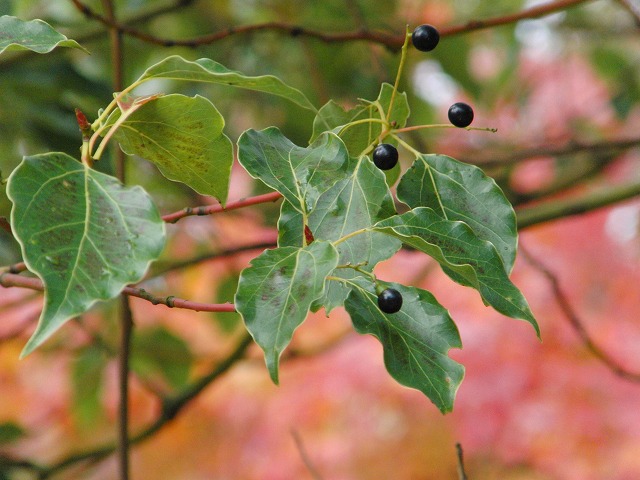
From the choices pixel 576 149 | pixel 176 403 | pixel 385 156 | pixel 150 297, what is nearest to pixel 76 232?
pixel 150 297

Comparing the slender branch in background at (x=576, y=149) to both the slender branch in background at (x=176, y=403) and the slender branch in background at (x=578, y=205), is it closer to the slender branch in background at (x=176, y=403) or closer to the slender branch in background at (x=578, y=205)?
the slender branch in background at (x=578, y=205)

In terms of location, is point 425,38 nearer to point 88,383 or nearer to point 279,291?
point 279,291

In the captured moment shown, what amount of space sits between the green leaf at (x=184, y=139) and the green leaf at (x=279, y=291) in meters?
0.10

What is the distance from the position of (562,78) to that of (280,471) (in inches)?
84.6

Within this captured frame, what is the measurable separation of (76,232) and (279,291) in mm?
124

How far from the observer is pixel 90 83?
1.32 metres

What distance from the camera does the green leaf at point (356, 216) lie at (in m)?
0.54

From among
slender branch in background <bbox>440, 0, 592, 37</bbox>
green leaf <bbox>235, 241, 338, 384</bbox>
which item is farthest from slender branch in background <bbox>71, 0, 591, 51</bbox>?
green leaf <bbox>235, 241, 338, 384</bbox>

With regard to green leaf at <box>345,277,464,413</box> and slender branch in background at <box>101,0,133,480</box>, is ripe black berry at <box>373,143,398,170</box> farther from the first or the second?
slender branch in background at <box>101,0,133,480</box>

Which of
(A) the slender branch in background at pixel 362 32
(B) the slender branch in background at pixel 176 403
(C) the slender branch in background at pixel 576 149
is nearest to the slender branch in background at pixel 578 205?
(C) the slender branch in background at pixel 576 149

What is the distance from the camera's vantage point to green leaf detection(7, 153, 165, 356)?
42 centimetres

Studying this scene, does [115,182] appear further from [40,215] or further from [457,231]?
[457,231]

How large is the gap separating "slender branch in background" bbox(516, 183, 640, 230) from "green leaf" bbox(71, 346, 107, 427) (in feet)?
3.56

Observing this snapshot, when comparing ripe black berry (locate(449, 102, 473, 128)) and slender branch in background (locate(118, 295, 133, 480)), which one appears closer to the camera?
ripe black berry (locate(449, 102, 473, 128))
